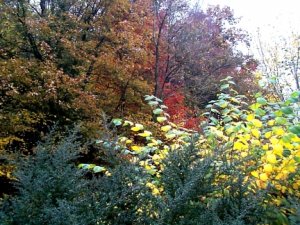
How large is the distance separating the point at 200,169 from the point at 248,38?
14.4m

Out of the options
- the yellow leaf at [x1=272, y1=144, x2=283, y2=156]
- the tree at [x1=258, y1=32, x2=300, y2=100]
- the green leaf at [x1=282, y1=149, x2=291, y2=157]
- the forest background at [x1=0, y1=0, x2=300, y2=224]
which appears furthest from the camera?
the tree at [x1=258, y1=32, x2=300, y2=100]

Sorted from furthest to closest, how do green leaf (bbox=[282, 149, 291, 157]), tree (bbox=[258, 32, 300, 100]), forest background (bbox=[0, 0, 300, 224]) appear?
tree (bbox=[258, 32, 300, 100]), forest background (bbox=[0, 0, 300, 224]), green leaf (bbox=[282, 149, 291, 157])

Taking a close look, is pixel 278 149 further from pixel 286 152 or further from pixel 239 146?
pixel 239 146

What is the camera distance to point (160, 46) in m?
12.8

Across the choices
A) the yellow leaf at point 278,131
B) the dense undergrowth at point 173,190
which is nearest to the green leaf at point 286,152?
the dense undergrowth at point 173,190

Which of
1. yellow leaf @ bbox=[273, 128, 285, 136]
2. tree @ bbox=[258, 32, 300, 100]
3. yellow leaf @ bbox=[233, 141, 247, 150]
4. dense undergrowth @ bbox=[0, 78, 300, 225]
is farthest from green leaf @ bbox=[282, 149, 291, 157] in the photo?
tree @ bbox=[258, 32, 300, 100]

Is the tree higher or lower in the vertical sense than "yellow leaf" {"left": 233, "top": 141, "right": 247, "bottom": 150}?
higher

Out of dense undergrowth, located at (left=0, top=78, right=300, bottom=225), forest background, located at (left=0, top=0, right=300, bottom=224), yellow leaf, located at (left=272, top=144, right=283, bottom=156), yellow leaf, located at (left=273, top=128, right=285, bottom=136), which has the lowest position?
dense undergrowth, located at (left=0, top=78, right=300, bottom=225)

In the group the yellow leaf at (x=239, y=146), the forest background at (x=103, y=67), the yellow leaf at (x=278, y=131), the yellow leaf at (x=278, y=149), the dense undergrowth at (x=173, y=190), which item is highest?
the forest background at (x=103, y=67)

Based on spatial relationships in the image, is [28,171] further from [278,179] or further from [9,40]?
[9,40]

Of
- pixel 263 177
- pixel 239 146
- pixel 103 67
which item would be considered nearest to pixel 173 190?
pixel 263 177

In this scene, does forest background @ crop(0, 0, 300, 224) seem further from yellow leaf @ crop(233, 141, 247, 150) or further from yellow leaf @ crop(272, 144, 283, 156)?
yellow leaf @ crop(272, 144, 283, 156)

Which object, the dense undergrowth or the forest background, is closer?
the dense undergrowth

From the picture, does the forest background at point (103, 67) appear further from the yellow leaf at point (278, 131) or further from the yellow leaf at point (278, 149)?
the yellow leaf at point (278, 149)
